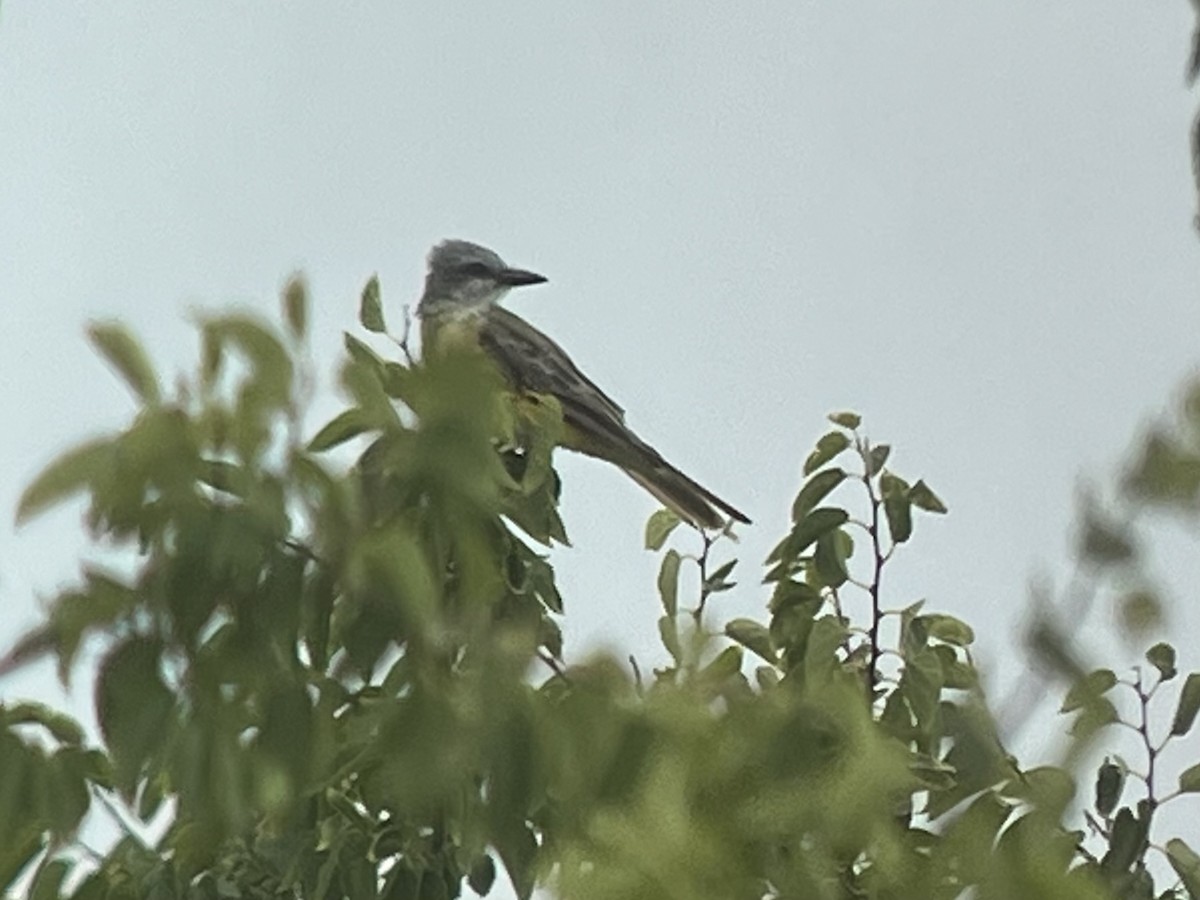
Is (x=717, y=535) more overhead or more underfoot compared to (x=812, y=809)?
more overhead

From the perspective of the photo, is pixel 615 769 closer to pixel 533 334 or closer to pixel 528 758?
pixel 528 758

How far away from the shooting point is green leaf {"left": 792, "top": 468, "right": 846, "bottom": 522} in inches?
129

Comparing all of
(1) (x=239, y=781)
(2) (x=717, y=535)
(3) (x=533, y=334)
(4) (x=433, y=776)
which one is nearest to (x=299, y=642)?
(1) (x=239, y=781)

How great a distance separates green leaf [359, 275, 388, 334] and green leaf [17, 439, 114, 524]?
40.2 inches

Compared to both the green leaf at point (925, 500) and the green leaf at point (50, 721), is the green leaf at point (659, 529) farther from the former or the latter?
the green leaf at point (50, 721)

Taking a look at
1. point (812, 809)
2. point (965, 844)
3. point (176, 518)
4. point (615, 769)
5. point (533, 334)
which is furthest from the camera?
point (533, 334)

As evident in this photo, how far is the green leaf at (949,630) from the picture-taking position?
327 cm

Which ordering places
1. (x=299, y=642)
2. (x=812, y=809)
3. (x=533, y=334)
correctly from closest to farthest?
(x=812, y=809) < (x=299, y=642) < (x=533, y=334)

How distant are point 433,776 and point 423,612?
0.13m

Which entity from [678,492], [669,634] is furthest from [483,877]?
[678,492]

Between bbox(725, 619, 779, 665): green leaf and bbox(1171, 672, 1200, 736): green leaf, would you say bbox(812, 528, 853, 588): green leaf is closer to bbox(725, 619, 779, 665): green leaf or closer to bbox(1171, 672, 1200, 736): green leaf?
bbox(725, 619, 779, 665): green leaf

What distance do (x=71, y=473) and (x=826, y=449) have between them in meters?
1.74

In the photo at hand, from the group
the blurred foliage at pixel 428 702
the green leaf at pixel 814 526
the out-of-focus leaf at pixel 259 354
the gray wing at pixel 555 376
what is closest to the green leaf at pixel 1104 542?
the blurred foliage at pixel 428 702

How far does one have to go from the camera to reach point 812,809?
1.43 metres
